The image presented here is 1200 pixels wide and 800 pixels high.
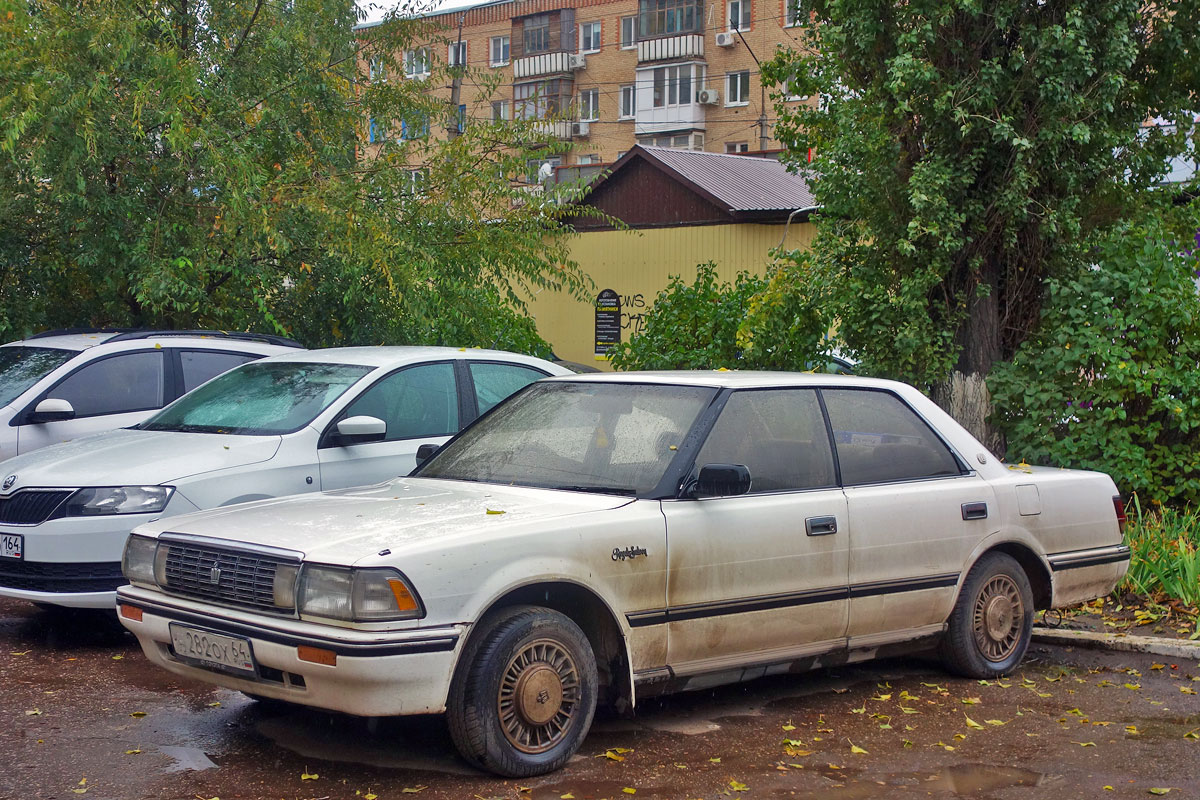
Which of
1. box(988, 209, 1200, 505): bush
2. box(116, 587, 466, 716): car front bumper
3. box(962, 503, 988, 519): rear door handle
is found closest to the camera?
box(116, 587, 466, 716): car front bumper

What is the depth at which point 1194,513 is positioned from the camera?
9.62 metres

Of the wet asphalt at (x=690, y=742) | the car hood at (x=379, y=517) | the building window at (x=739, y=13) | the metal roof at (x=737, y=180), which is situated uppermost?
the building window at (x=739, y=13)

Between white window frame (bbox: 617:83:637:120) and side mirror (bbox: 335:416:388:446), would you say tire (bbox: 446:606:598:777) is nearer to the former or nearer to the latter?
side mirror (bbox: 335:416:388:446)

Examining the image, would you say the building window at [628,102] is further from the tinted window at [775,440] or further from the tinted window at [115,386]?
the tinted window at [775,440]

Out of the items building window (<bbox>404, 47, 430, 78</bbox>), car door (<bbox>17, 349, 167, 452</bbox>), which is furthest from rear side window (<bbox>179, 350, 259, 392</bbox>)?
building window (<bbox>404, 47, 430, 78</bbox>)

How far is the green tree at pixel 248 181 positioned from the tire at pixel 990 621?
7.02 metres

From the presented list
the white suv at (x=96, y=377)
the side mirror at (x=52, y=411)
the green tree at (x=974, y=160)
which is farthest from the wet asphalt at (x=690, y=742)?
the green tree at (x=974, y=160)

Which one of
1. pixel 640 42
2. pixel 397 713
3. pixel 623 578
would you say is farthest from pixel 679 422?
pixel 640 42

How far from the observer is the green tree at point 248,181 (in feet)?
38.9

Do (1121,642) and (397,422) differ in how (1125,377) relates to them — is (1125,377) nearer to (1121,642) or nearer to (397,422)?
(1121,642)

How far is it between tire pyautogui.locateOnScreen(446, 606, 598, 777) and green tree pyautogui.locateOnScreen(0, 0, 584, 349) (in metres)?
7.62

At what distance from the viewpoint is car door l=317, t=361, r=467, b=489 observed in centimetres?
781

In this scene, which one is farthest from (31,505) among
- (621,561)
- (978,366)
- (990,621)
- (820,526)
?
(978,366)

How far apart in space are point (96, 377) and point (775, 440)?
5.48 metres
